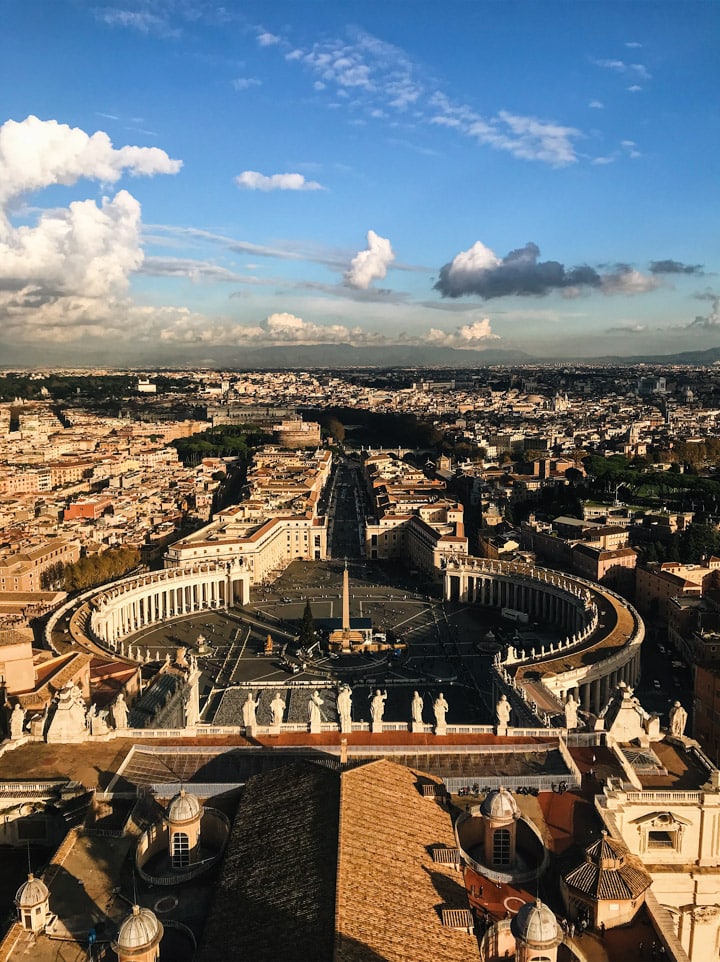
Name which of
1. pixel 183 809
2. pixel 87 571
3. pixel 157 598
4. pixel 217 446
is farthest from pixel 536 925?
pixel 217 446

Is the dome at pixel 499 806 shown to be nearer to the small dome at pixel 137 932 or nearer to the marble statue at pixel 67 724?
the small dome at pixel 137 932

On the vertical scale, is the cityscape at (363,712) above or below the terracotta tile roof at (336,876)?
below

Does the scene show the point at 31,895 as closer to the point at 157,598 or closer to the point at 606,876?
the point at 606,876

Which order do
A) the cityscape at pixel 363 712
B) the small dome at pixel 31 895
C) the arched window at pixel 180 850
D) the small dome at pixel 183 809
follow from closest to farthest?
the small dome at pixel 31 895, the cityscape at pixel 363 712, the small dome at pixel 183 809, the arched window at pixel 180 850

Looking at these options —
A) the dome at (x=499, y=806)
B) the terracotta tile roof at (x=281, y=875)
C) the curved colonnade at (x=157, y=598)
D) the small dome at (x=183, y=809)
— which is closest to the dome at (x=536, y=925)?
the terracotta tile roof at (x=281, y=875)

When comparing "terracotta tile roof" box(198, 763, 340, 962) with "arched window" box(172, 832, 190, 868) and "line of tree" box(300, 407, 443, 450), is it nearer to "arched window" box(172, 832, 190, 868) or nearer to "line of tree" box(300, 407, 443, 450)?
"arched window" box(172, 832, 190, 868)

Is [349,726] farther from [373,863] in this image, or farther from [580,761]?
[373,863]
